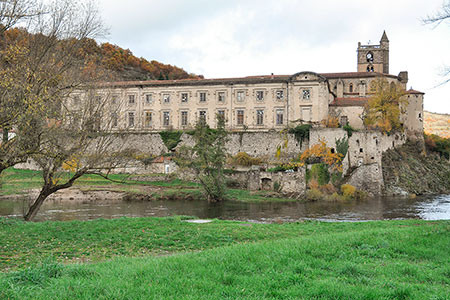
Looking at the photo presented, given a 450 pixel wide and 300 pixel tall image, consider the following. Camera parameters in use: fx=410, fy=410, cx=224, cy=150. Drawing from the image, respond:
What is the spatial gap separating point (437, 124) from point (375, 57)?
1966 cm

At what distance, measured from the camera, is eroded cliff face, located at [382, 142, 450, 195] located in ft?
144

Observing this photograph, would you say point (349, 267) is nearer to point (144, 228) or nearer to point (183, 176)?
point (144, 228)

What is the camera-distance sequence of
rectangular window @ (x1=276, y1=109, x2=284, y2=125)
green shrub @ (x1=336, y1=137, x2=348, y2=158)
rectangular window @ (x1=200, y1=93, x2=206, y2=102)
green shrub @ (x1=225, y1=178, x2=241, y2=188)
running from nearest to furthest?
green shrub @ (x1=225, y1=178, x2=241, y2=188), green shrub @ (x1=336, y1=137, x2=348, y2=158), rectangular window @ (x1=276, y1=109, x2=284, y2=125), rectangular window @ (x1=200, y1=93, x2=206, y2=102)

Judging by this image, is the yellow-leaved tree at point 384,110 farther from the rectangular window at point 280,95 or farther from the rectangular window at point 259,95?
the rectangular window at point 259,95

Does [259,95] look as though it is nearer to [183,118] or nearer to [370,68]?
[183,118]


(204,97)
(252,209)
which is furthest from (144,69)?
(252,209)

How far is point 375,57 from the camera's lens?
71.9 metres

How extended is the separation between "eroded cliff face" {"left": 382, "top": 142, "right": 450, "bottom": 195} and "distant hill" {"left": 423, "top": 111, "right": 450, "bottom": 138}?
80.8ft

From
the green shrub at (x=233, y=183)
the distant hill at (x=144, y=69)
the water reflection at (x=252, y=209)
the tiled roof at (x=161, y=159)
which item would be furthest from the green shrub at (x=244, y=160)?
the distant hill at (x=144, y=69)

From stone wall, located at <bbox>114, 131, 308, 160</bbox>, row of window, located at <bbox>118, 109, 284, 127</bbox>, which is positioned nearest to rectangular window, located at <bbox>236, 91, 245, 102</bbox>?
row of window, located at <bbox>118, 109, 284, 127</bbox>

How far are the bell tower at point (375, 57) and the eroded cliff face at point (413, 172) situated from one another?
71.2ft

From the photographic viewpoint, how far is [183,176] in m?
45.8

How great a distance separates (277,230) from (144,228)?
476cm

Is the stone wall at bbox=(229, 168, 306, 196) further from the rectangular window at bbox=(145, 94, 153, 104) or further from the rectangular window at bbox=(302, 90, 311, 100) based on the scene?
the rectangular window at bbox=(145, 94, 153, 104)
